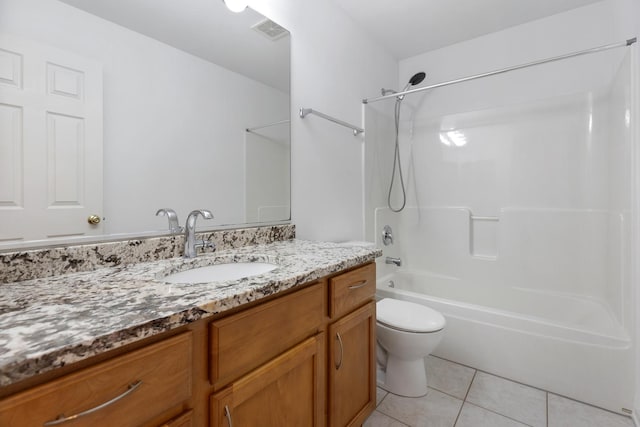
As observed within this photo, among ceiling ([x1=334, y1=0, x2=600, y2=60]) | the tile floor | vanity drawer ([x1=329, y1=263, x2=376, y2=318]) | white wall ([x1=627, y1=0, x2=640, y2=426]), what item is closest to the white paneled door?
vanity drawer ([x1=329, y1=263, x2=376, y2=318])

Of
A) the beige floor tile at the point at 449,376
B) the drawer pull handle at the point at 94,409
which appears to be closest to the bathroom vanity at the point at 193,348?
the drawer pull handle at the point at 94,409

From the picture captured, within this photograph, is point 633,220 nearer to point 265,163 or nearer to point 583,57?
point 583,57

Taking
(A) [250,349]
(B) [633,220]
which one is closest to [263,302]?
(A) [250,349]

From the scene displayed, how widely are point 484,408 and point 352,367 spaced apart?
2.84 feet

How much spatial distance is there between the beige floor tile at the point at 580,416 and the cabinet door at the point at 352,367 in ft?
3.04

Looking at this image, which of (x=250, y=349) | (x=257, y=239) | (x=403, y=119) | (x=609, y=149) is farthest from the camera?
(x=403, y=119)

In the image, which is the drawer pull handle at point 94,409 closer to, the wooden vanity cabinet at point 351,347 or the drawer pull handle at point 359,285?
the wooden vanity cabinet at point 351,347

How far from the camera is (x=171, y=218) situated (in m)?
1.12

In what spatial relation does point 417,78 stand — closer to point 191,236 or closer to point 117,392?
point 191,236

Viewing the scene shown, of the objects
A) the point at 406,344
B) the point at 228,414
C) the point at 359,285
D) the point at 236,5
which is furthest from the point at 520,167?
the point at 228,414

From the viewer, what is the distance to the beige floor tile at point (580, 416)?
141cm

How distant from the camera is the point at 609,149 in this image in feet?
6.41

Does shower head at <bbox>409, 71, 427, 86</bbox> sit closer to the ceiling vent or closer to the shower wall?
the shower wall

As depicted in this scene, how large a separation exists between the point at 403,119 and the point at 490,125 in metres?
0.72
